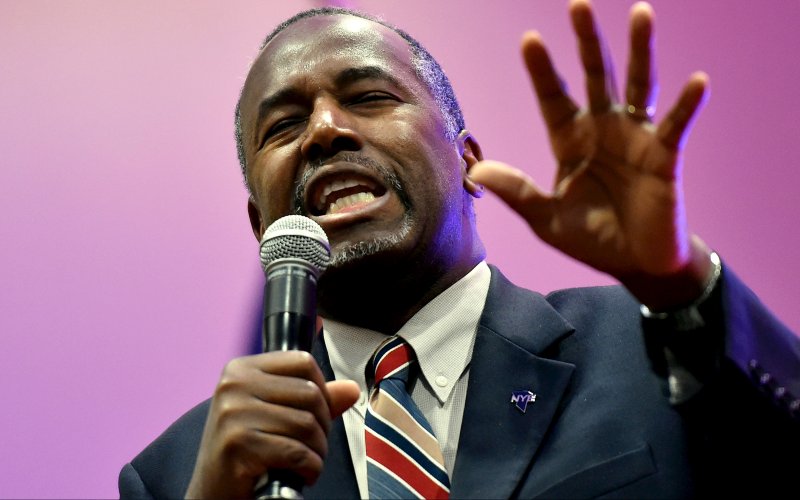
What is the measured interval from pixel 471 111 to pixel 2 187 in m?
1.37

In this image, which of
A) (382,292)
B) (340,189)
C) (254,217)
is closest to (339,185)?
(340,189)

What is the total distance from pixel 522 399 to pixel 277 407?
64 centimetres

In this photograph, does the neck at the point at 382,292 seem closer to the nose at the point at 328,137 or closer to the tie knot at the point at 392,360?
the tie knot at the point at 392,360

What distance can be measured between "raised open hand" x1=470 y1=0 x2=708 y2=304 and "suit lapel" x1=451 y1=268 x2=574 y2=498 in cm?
42

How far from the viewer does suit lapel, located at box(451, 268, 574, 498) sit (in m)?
1.75

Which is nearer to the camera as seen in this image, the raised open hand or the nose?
the raised open hand

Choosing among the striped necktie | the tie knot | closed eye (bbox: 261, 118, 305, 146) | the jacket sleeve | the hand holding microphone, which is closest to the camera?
the hand holding microphone

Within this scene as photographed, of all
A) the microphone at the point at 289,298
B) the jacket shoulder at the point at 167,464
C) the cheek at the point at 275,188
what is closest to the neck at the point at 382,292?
the cheek at the point at 275,188

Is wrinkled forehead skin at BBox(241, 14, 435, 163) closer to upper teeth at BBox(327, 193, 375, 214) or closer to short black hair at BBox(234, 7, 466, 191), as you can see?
short black hair at BBox(234, 7, 466, 191)

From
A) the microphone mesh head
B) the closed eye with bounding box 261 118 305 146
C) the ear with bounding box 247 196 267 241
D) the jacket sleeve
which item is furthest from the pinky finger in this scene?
the ear with bounding box 247 196 267 241

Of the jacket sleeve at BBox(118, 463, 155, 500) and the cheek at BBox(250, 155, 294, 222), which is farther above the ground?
the cheek at BBox(250, 155, 294, 222)

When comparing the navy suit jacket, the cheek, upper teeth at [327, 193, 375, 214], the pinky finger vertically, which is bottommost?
the navy suit jacket

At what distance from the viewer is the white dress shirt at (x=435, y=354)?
1928 millimetres

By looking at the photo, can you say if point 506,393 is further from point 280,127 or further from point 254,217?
point 254,217
